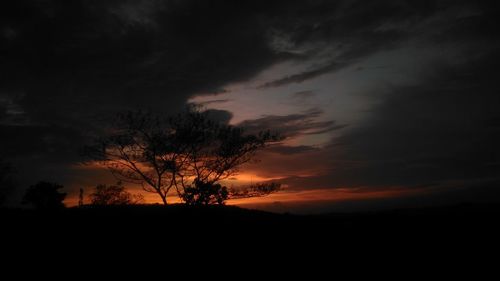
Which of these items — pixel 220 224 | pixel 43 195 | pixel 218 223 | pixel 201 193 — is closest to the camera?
pixel 220 224

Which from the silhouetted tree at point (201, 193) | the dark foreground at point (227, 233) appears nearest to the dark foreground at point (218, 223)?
the dark foreground at point (227, 233)

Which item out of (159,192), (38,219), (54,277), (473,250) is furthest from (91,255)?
(159,192)

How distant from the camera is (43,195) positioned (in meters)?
54.2

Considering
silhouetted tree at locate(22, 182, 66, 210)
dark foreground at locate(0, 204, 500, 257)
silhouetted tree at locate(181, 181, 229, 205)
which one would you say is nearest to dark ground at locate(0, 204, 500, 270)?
dark foreground at locate(0, 204, 500, 257)

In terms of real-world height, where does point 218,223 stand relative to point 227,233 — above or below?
above

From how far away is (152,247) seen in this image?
14375 mm

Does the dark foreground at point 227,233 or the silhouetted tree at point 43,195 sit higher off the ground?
the silhouetted tree at point 43,195

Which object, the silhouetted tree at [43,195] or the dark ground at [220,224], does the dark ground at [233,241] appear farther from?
the silhouetted tree at [43,195]

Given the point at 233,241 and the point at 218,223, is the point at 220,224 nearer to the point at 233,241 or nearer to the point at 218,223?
the point at 218,223

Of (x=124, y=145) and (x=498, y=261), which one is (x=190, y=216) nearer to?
(x=498, y=261)

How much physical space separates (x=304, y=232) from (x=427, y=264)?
5.86 m

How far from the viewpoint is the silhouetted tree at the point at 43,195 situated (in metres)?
52.9

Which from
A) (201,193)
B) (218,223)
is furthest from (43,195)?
(218,223)

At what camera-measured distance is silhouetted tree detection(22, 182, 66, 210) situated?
2084 inches
